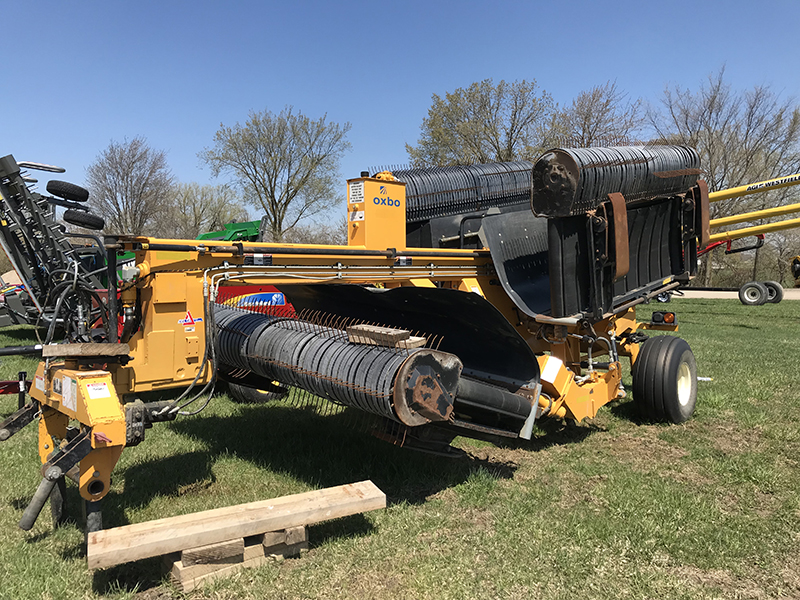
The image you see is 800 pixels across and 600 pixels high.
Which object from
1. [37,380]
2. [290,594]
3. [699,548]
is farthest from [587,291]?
[37,380]

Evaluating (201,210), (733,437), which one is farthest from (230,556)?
(201,210)

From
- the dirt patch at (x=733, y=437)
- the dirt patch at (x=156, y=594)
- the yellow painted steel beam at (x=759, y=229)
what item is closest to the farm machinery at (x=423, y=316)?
the dirt patch at (x=733, y=437)

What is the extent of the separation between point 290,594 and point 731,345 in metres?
10.5

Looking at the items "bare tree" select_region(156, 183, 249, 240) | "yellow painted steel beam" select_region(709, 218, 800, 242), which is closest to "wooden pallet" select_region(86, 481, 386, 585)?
"yellow painted steel beam" select_region(709, 218, 800, 242)

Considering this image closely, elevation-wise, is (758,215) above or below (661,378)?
above

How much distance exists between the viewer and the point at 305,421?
20.2ft

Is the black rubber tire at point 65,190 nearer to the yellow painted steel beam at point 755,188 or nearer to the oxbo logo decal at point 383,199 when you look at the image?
the oxbo logo decal at point 383,199

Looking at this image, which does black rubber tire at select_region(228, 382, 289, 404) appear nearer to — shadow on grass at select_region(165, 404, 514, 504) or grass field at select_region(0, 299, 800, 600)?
grass field at select_region(0, 299, 800, 600)

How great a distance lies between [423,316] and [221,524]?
7.25 feet

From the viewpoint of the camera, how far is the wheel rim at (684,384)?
241 inches

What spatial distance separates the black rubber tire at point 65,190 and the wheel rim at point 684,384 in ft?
18.0

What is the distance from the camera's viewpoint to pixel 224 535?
3148 mm

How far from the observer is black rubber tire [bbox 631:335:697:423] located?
582 cm

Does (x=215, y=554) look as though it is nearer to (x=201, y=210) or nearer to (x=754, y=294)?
(x=754, y=294)
